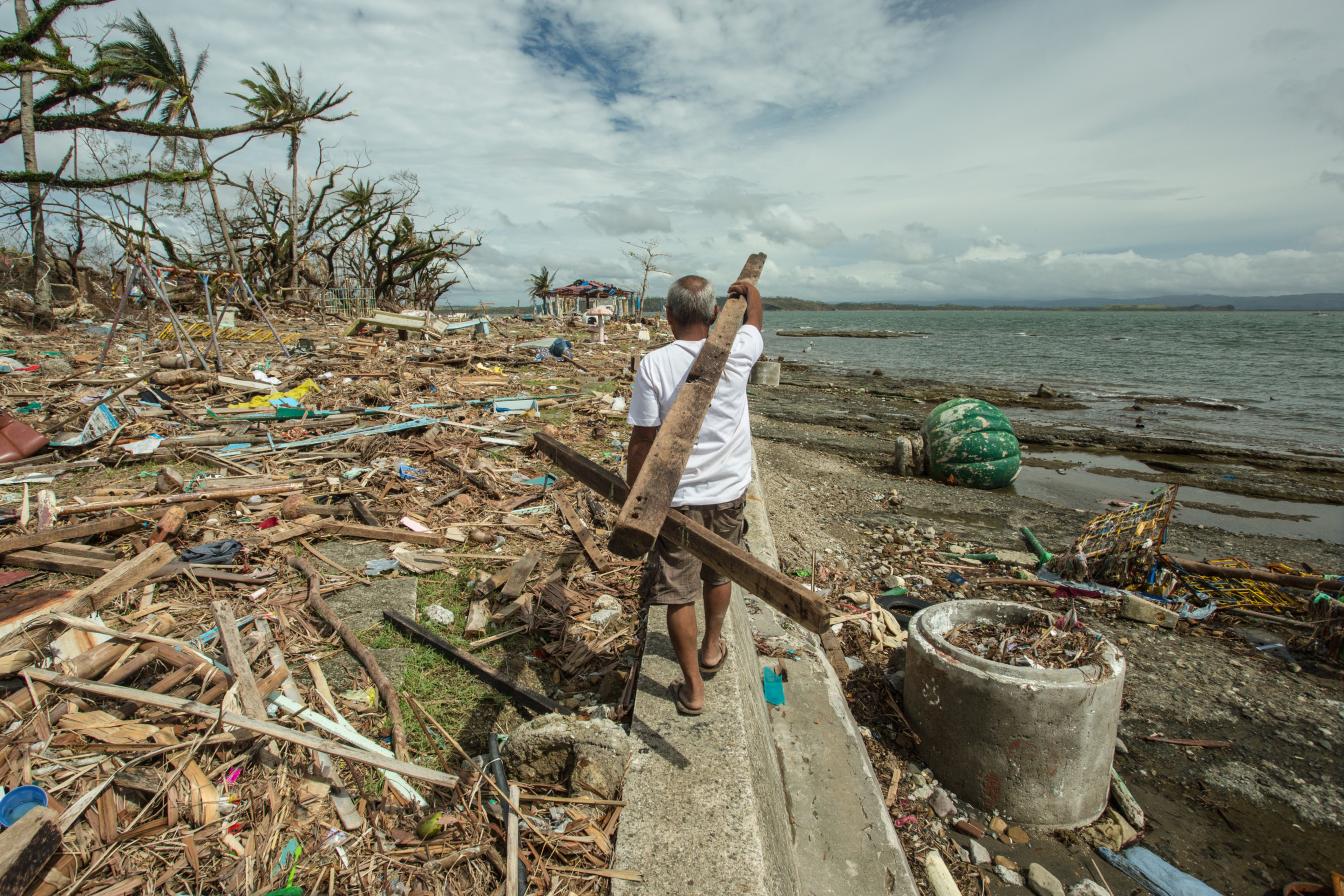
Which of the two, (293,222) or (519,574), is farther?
(293,222)

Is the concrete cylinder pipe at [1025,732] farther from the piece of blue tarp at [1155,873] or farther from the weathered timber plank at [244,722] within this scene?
the weathered timber plank at [244,722]

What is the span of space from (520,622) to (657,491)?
286 cm

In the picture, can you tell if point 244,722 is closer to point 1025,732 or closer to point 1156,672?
point 1025,732

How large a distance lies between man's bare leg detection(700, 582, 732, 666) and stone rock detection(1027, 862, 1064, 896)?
1918 mm

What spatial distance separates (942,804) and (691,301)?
3.17 metres

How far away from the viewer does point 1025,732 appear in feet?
10.8

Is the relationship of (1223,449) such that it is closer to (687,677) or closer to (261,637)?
(687,677)

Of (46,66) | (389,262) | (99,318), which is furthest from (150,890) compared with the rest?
(389,262)

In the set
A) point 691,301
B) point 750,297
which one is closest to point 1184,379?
point 750,297

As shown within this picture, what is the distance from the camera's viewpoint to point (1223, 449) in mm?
13828

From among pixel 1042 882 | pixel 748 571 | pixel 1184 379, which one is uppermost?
pixel 748 571

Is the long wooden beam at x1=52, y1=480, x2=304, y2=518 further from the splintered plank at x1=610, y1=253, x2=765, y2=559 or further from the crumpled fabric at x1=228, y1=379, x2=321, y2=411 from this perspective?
the splintered plank at x1=610, y1=253, x2=765, y2=559

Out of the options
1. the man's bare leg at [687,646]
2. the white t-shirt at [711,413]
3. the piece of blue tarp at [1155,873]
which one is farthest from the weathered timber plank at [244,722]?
the piece of blue tarp at [1155,873]

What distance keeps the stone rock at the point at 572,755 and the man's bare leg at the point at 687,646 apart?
39cm
